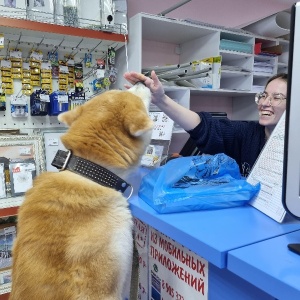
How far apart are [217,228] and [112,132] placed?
446 mm

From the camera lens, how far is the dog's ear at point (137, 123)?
83cm

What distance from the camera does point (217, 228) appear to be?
21.5 inches

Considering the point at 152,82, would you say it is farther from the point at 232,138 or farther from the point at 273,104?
the point at 273,104

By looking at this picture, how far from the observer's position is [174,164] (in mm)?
805

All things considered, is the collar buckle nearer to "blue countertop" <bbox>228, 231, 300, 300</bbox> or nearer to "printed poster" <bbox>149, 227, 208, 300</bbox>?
"printed poster" <bbox>149, 227, 208, 300</bbox>

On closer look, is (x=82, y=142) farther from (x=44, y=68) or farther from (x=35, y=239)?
(x=44, y=68)

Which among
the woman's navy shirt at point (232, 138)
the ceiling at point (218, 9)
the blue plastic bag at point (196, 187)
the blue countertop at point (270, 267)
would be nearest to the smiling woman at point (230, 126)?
the woman's navy shirt at point (232, 138)

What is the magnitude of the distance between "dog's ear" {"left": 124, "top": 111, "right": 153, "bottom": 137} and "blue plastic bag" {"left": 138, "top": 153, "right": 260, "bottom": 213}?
129mm

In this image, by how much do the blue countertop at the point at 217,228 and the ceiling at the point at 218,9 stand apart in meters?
2.03

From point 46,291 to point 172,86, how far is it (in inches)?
63.3

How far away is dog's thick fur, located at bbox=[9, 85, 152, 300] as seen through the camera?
0.69 metres

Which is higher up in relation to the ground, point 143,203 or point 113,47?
point 113,47

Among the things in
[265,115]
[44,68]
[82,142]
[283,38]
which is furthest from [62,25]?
[283,38]

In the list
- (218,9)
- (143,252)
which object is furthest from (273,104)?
(218,9)
